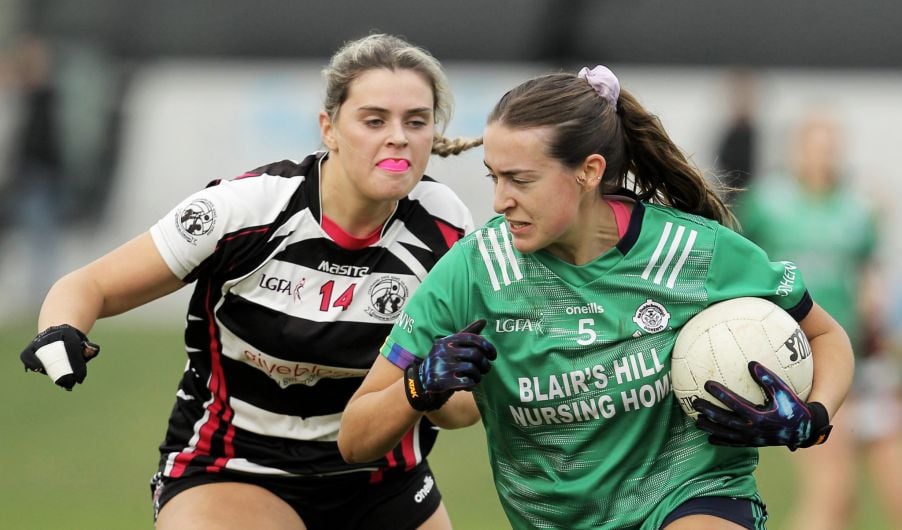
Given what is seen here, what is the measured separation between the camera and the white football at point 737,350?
3.86 meters

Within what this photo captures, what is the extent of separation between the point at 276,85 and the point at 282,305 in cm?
1174

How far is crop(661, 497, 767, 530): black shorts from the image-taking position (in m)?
3.90

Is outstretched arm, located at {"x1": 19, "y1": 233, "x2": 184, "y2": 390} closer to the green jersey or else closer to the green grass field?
the green jersey

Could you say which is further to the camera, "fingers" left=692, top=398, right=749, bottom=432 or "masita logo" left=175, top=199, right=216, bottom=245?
"masita logo" left=175, top=199, right=216, bottom=245

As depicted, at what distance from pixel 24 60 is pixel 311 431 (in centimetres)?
1240

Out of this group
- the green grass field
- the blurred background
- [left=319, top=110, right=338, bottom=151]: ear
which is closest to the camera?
[left=319, top=110, right=338, bottom=151]: ear

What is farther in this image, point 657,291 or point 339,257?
point 339,257

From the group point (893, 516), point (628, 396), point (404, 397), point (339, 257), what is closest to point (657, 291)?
point (628, 396)

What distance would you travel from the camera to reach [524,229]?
389 centimetres

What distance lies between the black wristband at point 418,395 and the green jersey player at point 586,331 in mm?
39

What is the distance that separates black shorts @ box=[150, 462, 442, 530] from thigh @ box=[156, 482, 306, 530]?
0.12 ft

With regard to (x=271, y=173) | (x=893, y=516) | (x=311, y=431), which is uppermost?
(x=271, y=173)

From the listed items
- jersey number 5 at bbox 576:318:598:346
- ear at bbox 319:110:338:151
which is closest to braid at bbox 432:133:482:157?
ear at bbox 319:110:338:151

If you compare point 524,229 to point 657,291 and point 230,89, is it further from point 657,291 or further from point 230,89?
point 230,89
